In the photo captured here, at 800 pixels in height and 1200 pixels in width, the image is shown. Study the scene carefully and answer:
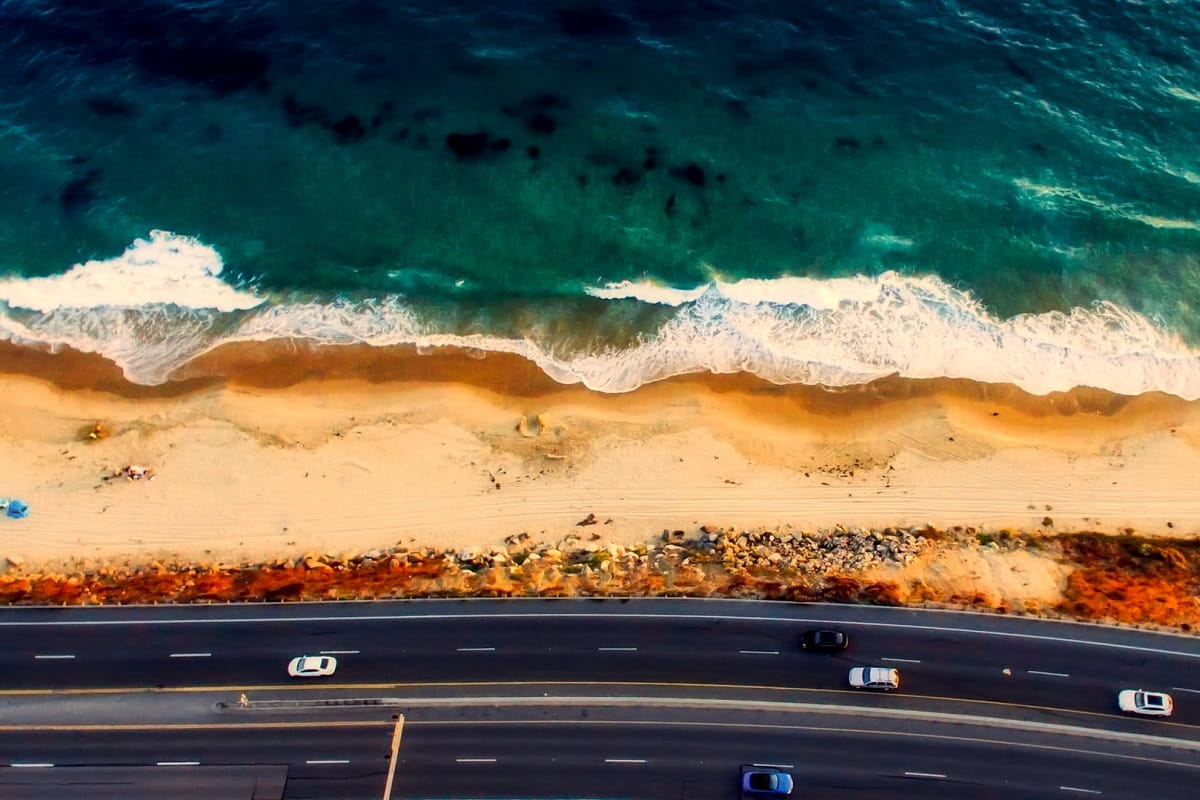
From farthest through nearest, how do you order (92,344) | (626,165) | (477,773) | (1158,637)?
1. (626,165)
2. (92,344)
3. (1158,637)
4. (477,773)

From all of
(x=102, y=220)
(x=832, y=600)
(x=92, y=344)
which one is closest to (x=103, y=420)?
(x=92, y=344)

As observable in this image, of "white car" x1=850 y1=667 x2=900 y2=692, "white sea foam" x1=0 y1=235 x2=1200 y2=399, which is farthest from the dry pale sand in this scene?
"white car" x1=850 y1=667 x2=900 y2=692

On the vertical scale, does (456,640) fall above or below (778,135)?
below

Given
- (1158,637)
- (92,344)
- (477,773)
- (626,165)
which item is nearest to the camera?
(477,773)

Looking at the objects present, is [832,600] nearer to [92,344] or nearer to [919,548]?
[919,548]

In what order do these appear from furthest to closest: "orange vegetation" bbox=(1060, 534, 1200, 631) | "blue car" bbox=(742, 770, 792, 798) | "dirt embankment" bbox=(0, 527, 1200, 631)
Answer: "dirt embankment" bbox=(0, 527, 1200, 631) < "orange vegetation" bbox=(1060, 534, 1200, 631) < "blue car" bbox=(742, 770, 792, 798)

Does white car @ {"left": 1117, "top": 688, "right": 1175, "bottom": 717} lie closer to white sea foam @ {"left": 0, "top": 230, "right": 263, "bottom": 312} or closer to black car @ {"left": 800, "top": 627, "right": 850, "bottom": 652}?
black car @ {"left": 800, "top": 627, "right": 850, "bottom": 652}

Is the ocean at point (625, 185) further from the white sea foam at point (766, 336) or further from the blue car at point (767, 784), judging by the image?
the blue car at point (767, 784)
